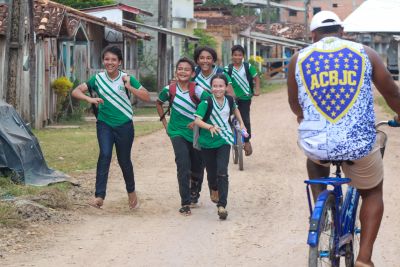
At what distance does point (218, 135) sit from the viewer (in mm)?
9547

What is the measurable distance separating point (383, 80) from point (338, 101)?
0.37 m

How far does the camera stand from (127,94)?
32.0 feet

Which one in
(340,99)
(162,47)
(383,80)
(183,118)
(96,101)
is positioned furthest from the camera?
(162,47)

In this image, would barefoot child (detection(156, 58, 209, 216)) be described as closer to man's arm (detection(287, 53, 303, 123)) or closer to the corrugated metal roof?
man's arm (detection(287, 53, 303, 123))

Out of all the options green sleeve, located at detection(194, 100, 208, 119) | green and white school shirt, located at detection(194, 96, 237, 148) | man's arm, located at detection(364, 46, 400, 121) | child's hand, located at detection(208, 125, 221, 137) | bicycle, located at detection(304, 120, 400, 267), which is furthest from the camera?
green and white school shirt, located at detection(194, 96, 237, 148)

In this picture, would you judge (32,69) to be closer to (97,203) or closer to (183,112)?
(97,203)

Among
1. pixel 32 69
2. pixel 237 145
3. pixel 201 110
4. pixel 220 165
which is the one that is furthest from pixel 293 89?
pixel 32 69

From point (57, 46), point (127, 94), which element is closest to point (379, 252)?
point (127, 94)

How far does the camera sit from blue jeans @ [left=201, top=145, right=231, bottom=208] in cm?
948

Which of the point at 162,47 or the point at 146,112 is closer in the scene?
the point at 146,112

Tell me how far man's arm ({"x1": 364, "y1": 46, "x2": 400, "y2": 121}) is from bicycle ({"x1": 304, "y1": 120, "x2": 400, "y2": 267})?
21cm

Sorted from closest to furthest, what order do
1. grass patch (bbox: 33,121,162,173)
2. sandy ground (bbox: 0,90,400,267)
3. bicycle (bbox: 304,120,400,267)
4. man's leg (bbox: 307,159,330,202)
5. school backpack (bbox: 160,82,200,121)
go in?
1. bicycle (bbox: 304,120,400,267)
2. man's leg (bbox: 307,159,330,202)
3. sandy ground (bbox: 0,90,400,267)
4. school backpack (bbox: 160,82,200,121)
5. grass patch (bbox: 33,121,162,173)

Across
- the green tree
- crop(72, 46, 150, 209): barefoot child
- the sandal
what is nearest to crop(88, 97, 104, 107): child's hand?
crop(72, 46, 150, 209): barefoot child

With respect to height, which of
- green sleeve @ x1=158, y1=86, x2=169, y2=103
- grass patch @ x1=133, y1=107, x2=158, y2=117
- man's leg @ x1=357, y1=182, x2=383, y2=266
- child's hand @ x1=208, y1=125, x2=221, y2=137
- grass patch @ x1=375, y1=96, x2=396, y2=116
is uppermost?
green sleeve @ x1=158, y1=86, x2=169, y2=103
